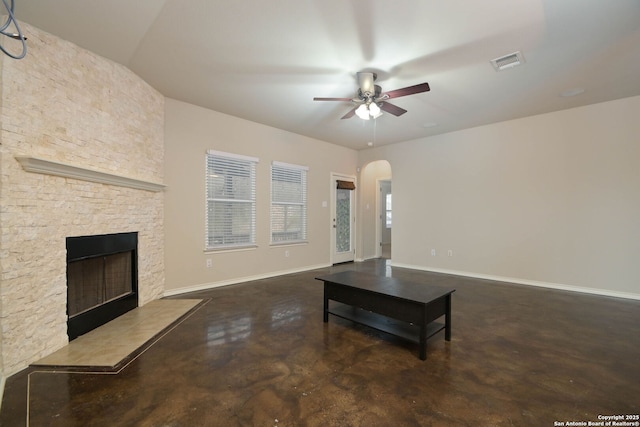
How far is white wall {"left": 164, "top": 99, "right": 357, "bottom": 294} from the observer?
13.7 ft

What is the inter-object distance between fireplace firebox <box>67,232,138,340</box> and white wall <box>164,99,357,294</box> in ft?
2.11

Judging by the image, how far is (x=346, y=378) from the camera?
209 centimetres

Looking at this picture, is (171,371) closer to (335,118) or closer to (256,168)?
(256,168)

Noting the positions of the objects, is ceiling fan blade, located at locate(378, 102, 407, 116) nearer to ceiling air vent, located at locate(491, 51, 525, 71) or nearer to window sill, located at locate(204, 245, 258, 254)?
ceiling air vent, located at locate(491, 51, 525, 71)

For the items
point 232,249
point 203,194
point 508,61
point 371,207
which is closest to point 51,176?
point 203,194

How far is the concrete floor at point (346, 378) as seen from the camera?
1.71 meters

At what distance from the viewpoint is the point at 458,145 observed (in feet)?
18.4

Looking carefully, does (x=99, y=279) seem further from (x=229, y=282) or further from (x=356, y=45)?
(x=356, y=45)

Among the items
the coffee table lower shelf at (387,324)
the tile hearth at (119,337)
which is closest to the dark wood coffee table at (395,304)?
the coffee table lower shelf at (387,324)

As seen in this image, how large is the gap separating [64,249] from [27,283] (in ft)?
1.27

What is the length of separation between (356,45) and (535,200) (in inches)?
161

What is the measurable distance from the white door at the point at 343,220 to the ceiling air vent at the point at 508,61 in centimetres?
395

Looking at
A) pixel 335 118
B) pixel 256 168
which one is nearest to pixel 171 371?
pixel 256 168

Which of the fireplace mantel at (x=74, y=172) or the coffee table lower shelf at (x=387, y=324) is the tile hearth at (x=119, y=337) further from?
the coffee table lower shelf at (x=387, y=324)
